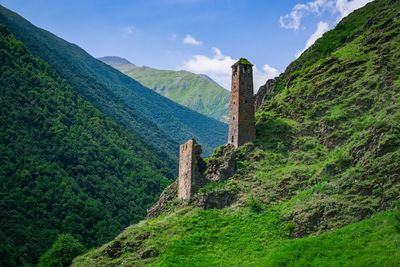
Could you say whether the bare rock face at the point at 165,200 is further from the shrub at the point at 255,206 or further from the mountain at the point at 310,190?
the shrub at the point at 255,206

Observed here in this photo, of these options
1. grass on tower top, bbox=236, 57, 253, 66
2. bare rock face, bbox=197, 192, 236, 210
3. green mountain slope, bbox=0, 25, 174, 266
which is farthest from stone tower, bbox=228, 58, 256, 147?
green mountain slope, bbox=0, 25, 174, 266

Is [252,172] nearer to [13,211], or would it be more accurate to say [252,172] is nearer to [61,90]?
[13,211]

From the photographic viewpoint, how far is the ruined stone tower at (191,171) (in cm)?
3584

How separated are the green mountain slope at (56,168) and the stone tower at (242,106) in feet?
138

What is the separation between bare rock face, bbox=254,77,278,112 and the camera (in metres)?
50.2

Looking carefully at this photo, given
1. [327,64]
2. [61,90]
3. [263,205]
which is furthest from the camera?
[61,90]

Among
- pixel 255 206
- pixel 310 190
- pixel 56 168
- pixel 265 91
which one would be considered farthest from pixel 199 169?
pixel 56 168

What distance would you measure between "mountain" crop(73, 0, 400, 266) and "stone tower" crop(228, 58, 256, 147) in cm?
124

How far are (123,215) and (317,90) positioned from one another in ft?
185

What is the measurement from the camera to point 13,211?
65.5 meters

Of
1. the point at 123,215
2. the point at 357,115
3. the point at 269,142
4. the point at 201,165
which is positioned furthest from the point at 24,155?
the point at 357,115

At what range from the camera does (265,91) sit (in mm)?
51844

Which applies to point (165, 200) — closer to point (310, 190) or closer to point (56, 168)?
point (310, 190)

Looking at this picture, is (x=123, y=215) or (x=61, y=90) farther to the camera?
(x=61, y=90)
